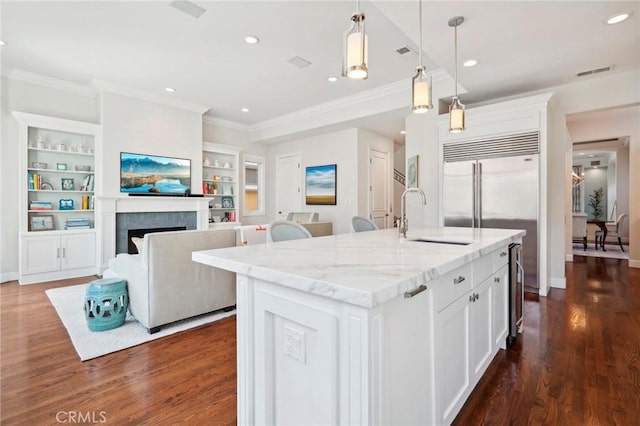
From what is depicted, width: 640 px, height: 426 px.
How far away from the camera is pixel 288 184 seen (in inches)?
297

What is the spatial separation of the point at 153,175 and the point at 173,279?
3.27 meters

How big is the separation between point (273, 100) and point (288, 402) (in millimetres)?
5280

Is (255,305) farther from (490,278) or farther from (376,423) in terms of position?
(490,278)

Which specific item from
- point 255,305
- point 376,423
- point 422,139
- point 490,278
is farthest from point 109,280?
point 422,139

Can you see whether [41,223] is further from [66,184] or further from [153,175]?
[153,175]

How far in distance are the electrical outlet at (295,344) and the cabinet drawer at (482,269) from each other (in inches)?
43.6

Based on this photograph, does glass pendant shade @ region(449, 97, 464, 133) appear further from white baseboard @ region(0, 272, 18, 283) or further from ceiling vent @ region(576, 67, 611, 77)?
white baseboard @ region(0, 272, 18, 283)

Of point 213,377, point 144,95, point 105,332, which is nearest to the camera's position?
point 213,377

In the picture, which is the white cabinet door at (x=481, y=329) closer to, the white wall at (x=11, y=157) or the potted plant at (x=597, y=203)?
the white wall at (x=11, y=157)

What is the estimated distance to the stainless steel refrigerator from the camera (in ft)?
13.0

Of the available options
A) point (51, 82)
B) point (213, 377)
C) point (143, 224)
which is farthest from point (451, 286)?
point (51, 82)

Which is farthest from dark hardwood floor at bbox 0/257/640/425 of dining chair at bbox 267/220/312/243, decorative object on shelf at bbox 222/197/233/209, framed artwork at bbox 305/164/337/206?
decorative object on shelf at bbox 222/197/233/209

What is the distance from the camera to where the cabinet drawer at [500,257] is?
2.11 metres

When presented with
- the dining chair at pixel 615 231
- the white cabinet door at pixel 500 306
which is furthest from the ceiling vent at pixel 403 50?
the dining chair at pixel 615 231
